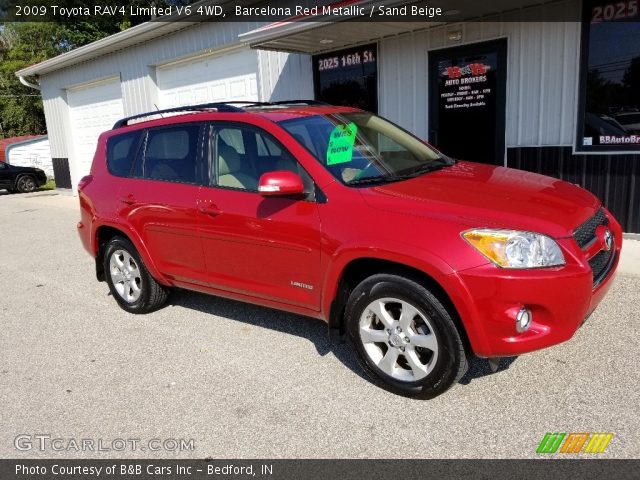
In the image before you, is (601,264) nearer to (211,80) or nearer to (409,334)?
(409,334)

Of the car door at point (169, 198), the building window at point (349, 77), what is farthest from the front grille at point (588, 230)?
the building window at point (349, 77)

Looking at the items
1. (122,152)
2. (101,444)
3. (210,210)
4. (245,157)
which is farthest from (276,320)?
(122,152)

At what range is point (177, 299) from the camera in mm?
5320

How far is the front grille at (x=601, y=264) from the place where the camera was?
10.0 ft

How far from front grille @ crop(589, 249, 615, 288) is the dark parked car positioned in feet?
65.3

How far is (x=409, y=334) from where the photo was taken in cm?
309

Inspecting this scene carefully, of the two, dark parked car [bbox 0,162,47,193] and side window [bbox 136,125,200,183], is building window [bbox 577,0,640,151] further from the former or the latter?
dark parked car [bbox 0,162,47,193]

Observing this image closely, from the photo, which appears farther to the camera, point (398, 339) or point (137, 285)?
point (137, 285)

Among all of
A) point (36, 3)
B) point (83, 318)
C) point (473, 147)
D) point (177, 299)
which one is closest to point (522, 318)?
point (177, 299)

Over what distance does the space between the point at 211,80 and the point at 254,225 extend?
8.32 meters

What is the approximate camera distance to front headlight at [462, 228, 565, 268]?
Answer: 2.77 metres

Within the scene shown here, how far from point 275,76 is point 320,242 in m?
7.07

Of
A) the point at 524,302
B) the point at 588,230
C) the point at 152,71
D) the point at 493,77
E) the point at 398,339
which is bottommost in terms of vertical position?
the point at 398,339

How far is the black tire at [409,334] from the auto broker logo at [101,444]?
45.2 inches
